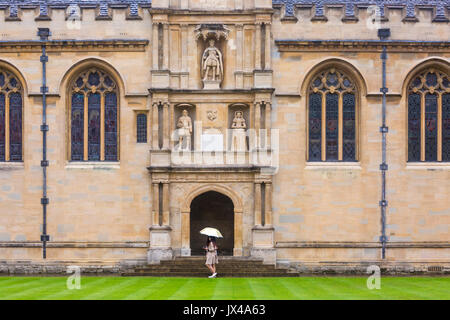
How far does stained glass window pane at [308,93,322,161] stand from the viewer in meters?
31.2

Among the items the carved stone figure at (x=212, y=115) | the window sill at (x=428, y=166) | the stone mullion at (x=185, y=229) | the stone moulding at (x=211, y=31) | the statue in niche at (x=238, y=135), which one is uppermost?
the stone moulding at (x=211, y=31)

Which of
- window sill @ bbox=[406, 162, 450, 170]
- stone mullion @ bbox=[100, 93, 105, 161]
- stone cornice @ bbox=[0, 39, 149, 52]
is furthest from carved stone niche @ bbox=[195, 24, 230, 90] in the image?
window sill @ bbox=[406, 162, 450, 170]

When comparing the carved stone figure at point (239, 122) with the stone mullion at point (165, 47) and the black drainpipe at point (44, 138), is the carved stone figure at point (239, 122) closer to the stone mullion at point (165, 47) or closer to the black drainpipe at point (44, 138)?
the stone mullion at point (165, 47)

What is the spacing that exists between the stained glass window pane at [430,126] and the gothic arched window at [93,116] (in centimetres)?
1267

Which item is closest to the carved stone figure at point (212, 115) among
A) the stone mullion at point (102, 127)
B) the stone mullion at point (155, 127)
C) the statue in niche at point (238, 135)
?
the statue in niche at point (238, 135)

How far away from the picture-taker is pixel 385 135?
102ft

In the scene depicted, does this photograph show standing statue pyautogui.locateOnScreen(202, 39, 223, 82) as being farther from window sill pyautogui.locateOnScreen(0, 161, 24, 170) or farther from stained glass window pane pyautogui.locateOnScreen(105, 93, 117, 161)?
window sill pyautogui.locateOnScreen(0, 161, 24, 170)

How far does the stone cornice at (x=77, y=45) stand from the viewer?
30781mm

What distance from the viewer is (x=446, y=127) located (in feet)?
103

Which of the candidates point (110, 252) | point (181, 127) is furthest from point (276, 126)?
point (110, 252)

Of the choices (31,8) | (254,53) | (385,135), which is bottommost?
(385,135)
